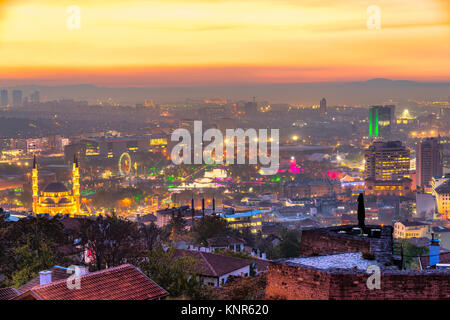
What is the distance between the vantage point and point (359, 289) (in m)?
3.27

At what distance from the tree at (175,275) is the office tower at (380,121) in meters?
78.5

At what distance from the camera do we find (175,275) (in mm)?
5723

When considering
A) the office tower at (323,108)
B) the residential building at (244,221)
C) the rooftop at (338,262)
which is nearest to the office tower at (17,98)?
the office tower at (323,108)

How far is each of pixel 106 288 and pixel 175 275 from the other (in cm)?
148

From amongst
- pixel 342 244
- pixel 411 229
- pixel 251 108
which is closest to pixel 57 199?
pixel 411 229

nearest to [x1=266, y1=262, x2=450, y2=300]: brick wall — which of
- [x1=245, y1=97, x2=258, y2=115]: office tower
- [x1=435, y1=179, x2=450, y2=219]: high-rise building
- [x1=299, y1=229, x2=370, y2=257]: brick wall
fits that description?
[x1=299, y1=229, x2=370, y2=257]: brick wall

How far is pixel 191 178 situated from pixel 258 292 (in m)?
45.8

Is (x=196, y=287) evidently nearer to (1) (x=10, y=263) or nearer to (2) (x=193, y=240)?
(1) (x=10, y=263)

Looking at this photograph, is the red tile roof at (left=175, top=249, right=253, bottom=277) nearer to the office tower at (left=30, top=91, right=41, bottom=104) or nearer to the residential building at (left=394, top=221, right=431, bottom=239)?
the residential building at (left=394, top=221, right=431, bottom=239)

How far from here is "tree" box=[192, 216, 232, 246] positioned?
16.7 meters

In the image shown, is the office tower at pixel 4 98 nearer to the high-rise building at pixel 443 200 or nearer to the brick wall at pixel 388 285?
the high-rise building at pixel 443 200

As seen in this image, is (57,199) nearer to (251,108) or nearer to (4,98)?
(4,98)

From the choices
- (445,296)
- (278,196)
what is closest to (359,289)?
(445,296)

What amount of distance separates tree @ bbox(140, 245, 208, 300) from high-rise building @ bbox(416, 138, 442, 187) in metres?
46.0
